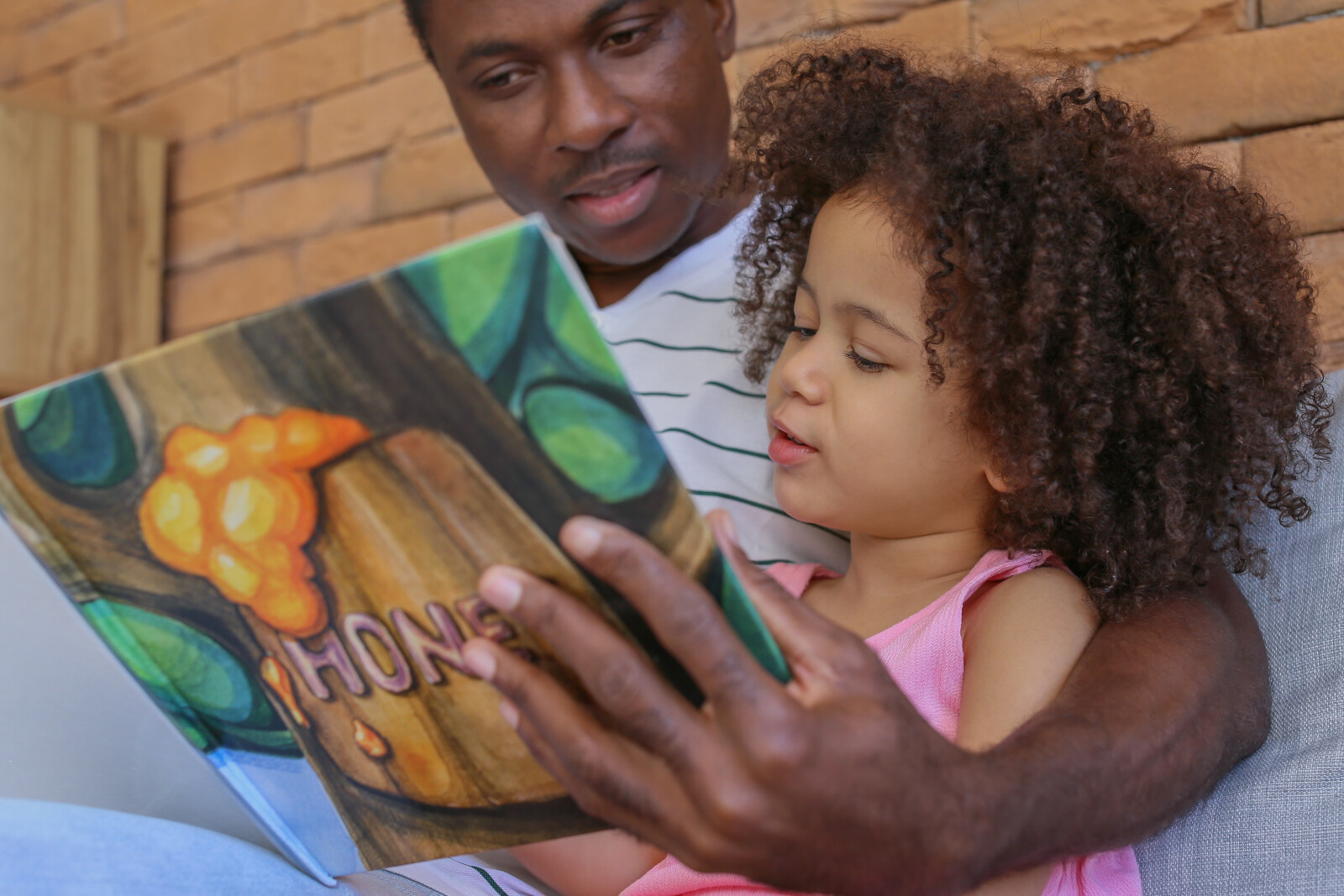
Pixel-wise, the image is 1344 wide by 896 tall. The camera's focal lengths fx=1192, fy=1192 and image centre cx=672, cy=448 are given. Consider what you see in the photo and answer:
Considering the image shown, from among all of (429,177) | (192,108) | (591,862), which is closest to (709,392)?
(591,862)

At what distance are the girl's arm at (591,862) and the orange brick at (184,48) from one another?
1767 mm

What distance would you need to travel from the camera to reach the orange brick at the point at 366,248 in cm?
198

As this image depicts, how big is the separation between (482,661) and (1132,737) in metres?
0.36

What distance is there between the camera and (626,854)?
900mm

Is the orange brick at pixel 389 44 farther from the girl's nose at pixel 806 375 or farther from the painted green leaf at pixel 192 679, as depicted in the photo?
the painted green leaf at pixel 192 679

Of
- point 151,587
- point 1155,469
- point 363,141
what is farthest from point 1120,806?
point 363,141

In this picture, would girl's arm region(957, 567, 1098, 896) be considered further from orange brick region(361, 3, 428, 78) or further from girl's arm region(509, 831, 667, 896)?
orange brick region(361, 3, 428, 78)

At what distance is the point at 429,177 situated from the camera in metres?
1.98

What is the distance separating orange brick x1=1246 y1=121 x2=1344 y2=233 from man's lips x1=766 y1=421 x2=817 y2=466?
0.61 meters

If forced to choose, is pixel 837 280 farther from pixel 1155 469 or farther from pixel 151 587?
pixel 151 587

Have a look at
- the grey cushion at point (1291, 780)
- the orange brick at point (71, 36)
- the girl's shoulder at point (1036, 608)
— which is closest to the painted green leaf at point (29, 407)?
the girl's shoulder at point (1036, 608)

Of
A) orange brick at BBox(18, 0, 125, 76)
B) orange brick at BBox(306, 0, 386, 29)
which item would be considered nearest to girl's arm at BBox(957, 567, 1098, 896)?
orange brick at BBox(306, 0, 386, 29)

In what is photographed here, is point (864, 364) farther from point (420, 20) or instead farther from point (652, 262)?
point (420, 20)

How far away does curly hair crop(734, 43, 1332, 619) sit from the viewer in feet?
2.75
